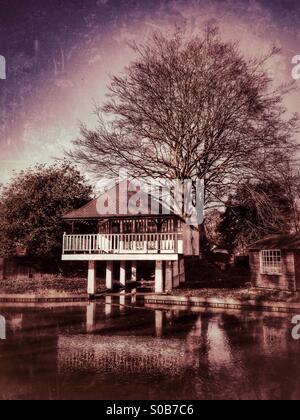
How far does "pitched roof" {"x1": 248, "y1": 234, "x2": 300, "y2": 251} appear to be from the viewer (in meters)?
19.7

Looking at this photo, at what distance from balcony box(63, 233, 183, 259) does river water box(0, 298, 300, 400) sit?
5.48 m

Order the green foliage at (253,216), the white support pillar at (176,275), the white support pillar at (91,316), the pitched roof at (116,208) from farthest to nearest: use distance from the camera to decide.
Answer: the green foliage at (253,216) → the white support pillar at (176,275) → the pitched roof at (116,208) → the white support pillar at (91,316)

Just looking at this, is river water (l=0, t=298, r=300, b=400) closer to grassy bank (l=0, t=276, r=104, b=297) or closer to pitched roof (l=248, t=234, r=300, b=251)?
pitched roof (l=248, t=234, r=300, b=251)

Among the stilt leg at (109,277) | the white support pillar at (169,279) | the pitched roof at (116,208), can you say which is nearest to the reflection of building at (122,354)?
the white support pillar at (169,279)

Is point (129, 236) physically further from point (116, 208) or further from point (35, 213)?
point (35, 213)

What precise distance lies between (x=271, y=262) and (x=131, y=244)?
342 inches

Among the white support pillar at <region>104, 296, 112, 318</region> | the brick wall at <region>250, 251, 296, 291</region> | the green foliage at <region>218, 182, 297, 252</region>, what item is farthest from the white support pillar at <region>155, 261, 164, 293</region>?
the green foliage at <region>218, 182, 297, 252</region>

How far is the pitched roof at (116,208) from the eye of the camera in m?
21.3

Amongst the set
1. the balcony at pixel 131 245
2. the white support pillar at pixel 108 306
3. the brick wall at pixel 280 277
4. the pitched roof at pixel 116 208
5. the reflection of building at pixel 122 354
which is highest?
the pitched roof at pixel 116 208

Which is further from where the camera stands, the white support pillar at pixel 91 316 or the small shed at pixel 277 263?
the small shed at pixel 277 263

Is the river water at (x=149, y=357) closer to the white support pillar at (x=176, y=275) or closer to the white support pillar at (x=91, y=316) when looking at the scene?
the white support pillar at (x=91, y=316)

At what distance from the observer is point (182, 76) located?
24.1 m

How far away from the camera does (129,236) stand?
22.1 metres

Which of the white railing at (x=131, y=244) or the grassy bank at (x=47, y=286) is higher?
the white railing at (x=131, y=244)
